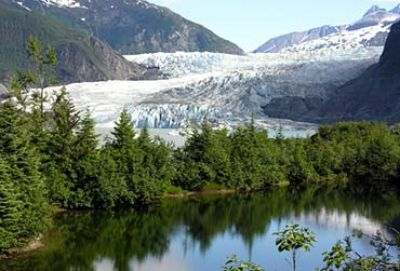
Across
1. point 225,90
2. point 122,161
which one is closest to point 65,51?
point 225,90

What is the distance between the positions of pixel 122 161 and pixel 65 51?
4458 inches

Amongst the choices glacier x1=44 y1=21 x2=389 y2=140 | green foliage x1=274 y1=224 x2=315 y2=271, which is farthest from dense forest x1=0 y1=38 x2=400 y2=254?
glacier x1=44 y1=21 x2=389 y2=140

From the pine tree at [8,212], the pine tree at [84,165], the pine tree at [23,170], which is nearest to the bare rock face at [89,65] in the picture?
the pine tree at [84,165]

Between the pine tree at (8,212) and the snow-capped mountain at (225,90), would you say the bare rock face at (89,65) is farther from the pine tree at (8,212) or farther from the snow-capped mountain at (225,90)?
the pine tree at (8,212)

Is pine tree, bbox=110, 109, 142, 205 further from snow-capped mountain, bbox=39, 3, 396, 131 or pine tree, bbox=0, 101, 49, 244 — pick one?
snow-capped mountain, bbox=39, 3, 396, 131

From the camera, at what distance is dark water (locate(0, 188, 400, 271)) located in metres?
20.3

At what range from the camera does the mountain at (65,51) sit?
138125 mm

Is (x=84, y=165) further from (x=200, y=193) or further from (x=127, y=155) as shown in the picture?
(x=200, y=193)

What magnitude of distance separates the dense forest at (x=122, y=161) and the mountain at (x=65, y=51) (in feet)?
276

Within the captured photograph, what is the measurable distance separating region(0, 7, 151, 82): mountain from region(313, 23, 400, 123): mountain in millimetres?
55247

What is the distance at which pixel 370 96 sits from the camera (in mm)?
81562

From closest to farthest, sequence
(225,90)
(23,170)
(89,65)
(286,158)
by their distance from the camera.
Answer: (23,170)
(286,158)
(225,90)
(89,65)

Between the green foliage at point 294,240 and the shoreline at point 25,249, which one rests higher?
the green foliage at point 294,240

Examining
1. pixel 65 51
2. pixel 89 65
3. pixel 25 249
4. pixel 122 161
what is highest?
pixel 65 51
